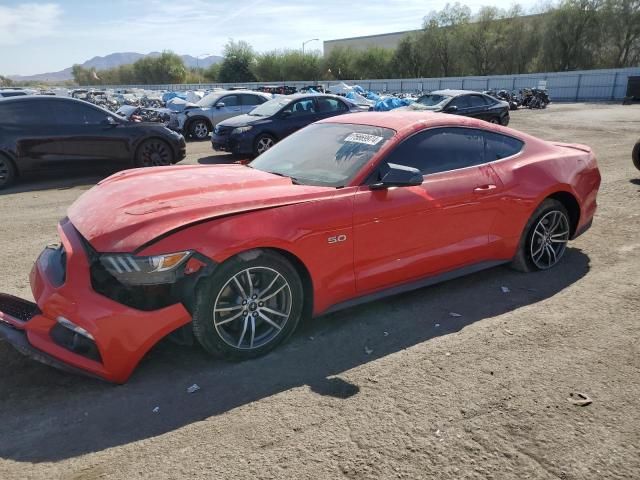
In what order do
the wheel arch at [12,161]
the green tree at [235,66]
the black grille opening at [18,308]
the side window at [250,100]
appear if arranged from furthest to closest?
the green tree at [235,66] < the side window at [250,100] < the wheel arch at [12,161] < the black grille opening at [18,308]

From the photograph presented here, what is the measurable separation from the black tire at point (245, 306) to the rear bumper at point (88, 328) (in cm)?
17

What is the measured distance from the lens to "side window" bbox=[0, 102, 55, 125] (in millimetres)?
9523

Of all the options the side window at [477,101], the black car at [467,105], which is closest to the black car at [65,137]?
the black car at [467,105]

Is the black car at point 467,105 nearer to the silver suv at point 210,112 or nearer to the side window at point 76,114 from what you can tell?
the silver suv at point 210,112

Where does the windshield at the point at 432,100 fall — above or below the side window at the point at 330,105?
below

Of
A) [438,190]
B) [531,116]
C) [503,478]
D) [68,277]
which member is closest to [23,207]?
[68,277]

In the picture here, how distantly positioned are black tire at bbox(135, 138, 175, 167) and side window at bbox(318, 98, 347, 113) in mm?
4423

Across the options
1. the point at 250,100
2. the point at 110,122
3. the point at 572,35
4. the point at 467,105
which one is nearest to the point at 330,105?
the point at 250,100

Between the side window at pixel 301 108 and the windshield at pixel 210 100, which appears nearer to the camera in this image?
the side window at pixel 301 108

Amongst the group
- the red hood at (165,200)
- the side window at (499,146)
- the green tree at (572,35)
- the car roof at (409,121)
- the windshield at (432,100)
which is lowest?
the windshield at (432,100)

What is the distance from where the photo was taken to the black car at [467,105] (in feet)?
58.7

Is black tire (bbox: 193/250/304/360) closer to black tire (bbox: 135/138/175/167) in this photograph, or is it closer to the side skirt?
the side skirt

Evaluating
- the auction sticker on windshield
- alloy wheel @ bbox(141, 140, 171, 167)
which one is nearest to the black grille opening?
the auction sticker on windshield

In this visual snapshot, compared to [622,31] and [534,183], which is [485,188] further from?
[622,31]
